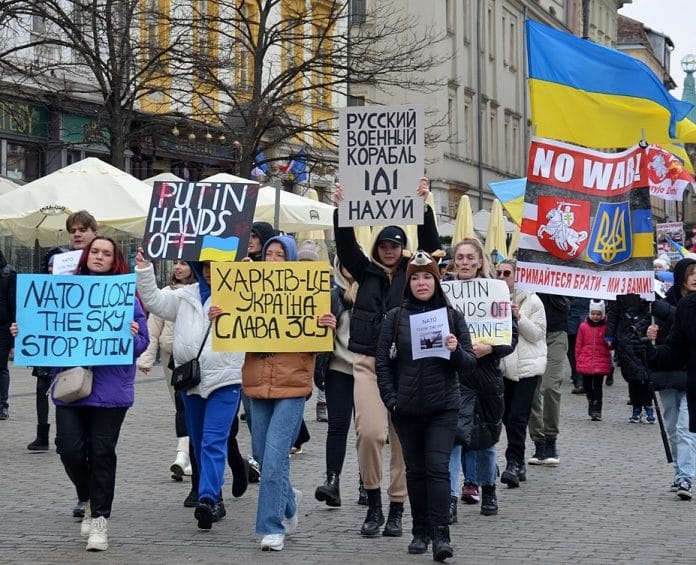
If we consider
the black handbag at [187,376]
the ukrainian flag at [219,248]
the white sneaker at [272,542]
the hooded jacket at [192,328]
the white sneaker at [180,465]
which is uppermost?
the ukrainian flag at [219,248]

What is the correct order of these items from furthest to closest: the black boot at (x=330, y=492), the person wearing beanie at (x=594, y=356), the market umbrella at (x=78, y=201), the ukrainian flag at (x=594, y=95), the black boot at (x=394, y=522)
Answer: the market umbrella at (x=78, y=201) < the person wearing beanie at (x=594, y=356) < the ukrainian flag at (x=594, y=95) < the black boot at (x=330, y=492) < the black boot at (x=394, y=522)

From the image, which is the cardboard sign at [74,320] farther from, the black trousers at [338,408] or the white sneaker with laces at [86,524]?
the black trousers at [338,408]

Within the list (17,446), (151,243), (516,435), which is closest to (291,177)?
(17,446)

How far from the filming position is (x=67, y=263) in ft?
30.5

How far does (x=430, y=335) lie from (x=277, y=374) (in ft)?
3.29

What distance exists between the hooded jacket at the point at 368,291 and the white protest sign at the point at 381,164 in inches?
9.0

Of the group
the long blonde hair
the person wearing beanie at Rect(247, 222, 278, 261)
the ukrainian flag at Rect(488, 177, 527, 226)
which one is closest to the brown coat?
the person wearing beanie at Rect(247, 222, 278, 261)

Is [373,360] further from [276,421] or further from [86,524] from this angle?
[86,524]

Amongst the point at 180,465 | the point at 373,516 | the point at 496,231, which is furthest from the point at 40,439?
the point at 496,231

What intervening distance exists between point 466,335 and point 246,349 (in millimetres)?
1339

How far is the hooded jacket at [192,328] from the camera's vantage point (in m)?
8.98

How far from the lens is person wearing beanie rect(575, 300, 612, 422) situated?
17125 mm

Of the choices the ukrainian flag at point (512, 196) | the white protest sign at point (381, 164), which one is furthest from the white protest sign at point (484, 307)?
the ukrainian flag at point (512, 196)

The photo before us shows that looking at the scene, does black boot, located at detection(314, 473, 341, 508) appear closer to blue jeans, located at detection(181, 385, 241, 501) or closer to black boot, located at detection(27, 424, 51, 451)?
blue jeans, located at detection(181, 385, 241, 501)
